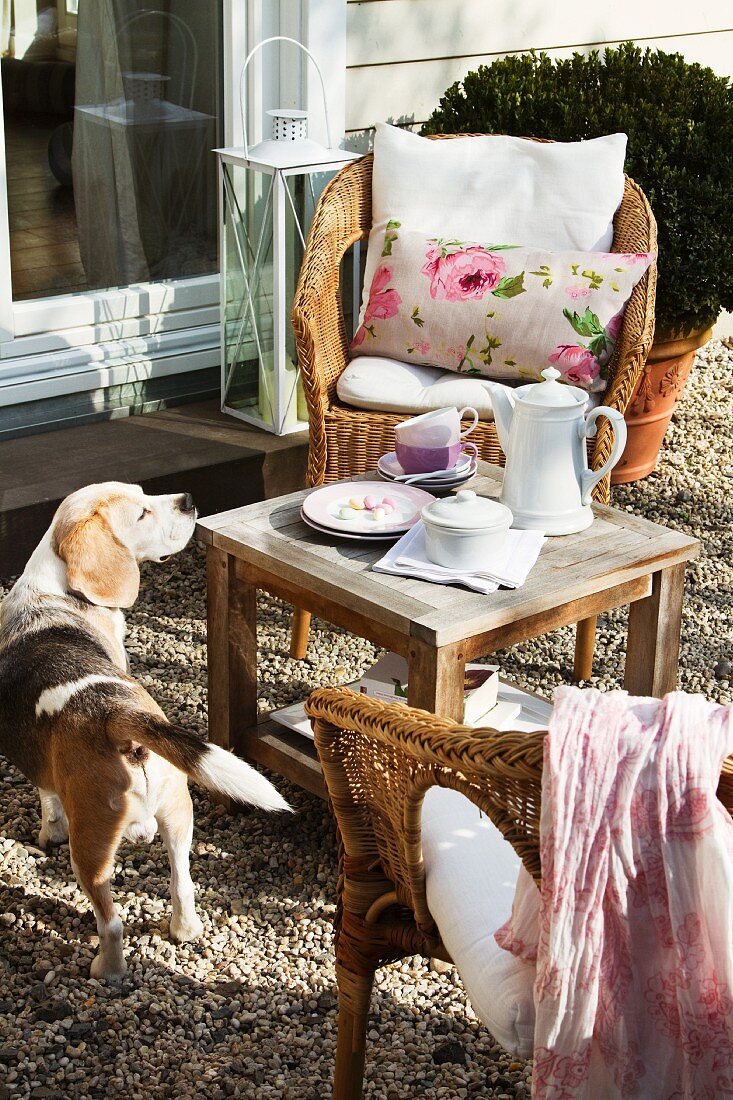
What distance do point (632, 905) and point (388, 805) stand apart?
39 cm

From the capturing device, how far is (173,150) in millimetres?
4191

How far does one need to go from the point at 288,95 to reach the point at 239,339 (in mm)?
851

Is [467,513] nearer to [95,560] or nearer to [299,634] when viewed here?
[95,560]

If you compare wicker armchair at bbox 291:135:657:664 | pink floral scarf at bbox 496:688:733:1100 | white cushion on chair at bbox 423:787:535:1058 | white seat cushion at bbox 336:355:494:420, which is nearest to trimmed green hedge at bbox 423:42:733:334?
wicker armchair at bbox 291:135:657:664

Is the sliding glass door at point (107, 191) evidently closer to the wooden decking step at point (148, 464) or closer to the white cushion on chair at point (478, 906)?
the wooden decking step at point (148, 464)

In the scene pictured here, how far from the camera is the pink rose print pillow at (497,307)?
10.5 ft

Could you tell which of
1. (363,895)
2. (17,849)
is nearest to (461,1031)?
(363,895)

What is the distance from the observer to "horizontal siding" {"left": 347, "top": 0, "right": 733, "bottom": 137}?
14.0 ft

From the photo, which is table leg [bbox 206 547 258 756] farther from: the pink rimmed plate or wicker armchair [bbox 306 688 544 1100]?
wicker armchair [bbox 306 688 544 1100]

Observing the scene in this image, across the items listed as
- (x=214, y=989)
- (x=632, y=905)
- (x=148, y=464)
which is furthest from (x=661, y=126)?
(x=632, y=905)

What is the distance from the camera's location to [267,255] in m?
3.81

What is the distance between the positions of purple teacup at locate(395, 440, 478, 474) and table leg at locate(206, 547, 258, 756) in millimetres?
413

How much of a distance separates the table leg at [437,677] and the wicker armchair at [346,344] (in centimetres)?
95

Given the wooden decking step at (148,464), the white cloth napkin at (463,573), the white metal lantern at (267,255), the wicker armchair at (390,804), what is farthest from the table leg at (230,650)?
the white metal lantern at (267,255)
